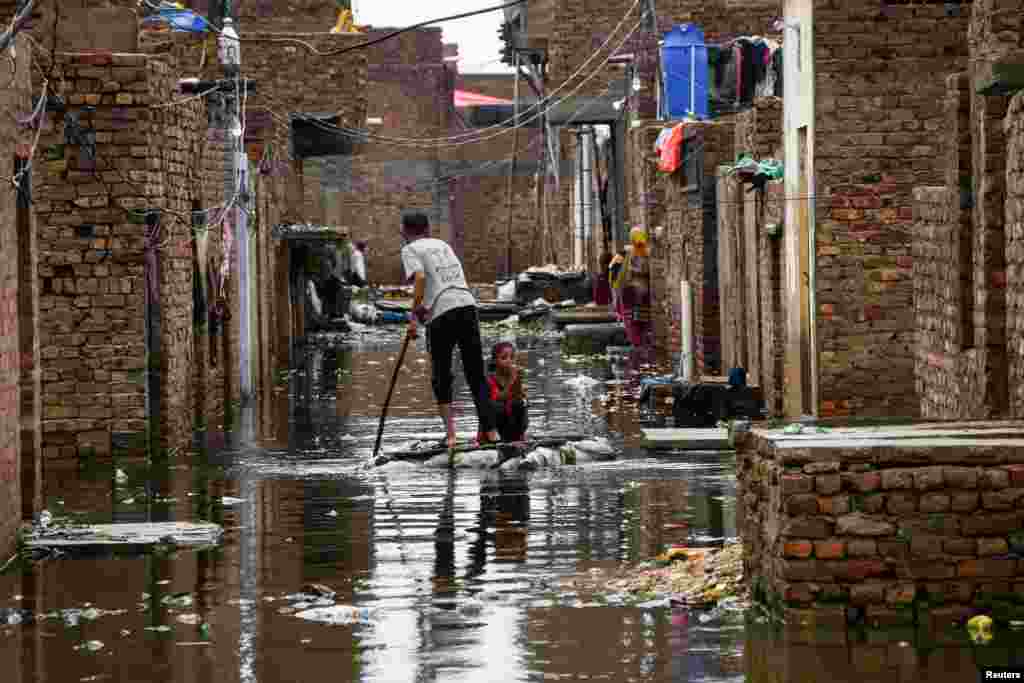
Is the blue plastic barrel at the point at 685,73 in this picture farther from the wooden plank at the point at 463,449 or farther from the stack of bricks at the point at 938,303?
the stack of bricks at the point at 938,303

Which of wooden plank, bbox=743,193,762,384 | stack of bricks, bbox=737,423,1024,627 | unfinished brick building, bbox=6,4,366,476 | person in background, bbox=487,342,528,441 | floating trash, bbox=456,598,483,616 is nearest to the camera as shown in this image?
stack of bricks, bbox=737,423,1024,627

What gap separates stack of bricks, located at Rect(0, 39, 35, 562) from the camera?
37.8 ft

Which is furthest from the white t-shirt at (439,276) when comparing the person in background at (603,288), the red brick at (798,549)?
the person in background at (603,288)

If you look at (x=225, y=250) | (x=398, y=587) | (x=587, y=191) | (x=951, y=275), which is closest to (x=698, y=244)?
(x=225, y=250)

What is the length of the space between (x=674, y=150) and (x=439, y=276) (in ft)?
44.7

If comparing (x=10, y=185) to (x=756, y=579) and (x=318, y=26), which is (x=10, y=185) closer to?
(x=756, y=579)

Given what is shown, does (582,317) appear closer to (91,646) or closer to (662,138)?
(662,138)

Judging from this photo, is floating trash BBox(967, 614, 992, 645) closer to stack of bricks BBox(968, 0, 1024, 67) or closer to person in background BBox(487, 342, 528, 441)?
stack of bricks BBox(968, 0, 1024, 67)

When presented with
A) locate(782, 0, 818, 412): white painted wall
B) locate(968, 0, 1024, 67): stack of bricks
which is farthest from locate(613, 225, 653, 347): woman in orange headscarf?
locate(968, 0, 1024, 67): stack of bricks

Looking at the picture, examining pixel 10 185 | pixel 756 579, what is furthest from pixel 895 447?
pixel 10 185

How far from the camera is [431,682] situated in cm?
796

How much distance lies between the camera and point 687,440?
1798 centimetres

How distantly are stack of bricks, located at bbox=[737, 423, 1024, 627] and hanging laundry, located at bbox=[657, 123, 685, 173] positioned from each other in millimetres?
20554

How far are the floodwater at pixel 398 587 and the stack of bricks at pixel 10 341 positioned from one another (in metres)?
0.53
